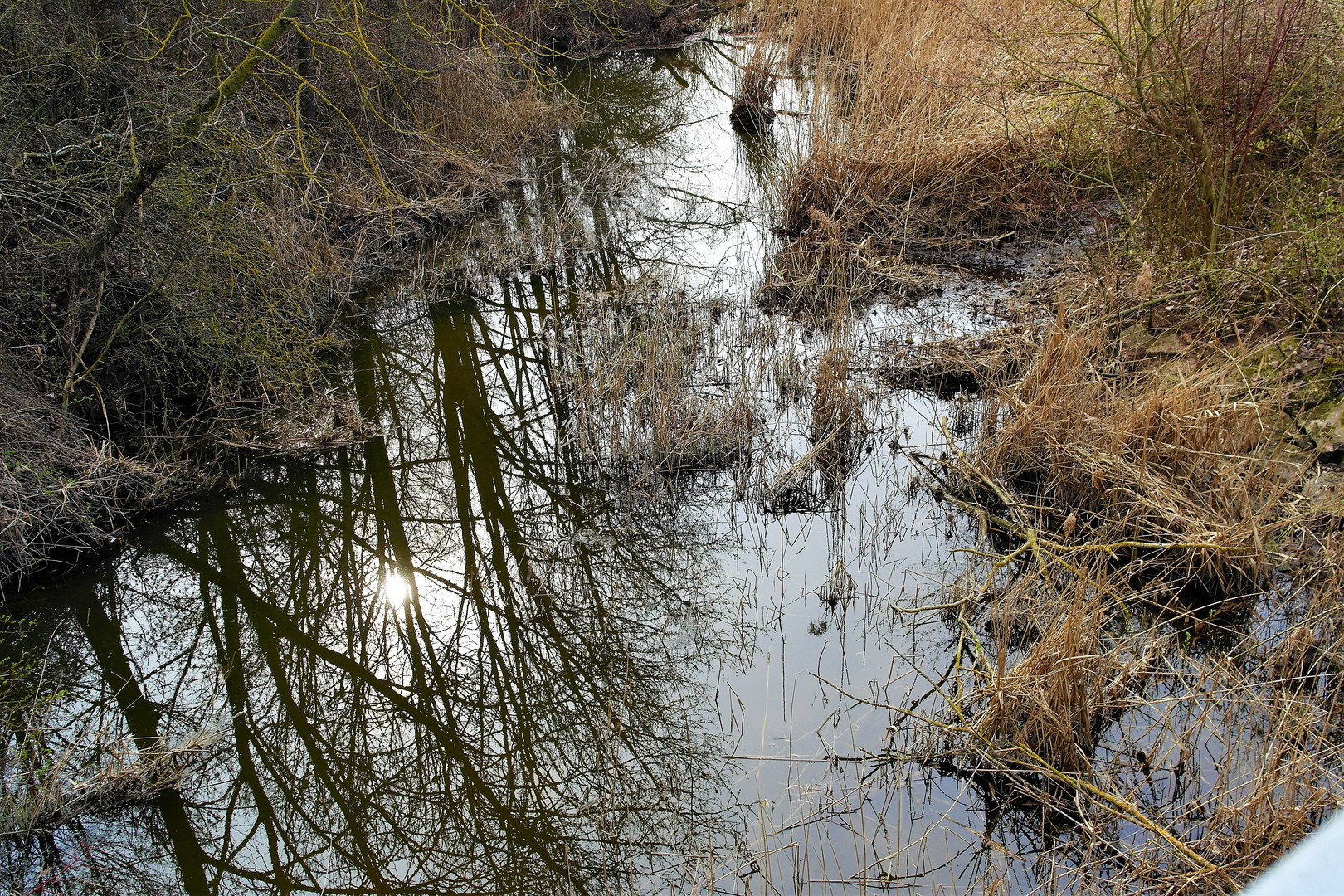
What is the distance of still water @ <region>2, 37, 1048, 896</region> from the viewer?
8.71 ft

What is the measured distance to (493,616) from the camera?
3.65m

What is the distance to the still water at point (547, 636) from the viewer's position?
104 inches

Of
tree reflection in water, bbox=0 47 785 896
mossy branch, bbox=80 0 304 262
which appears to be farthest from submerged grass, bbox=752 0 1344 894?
mossy branch, bbox=80 0 304 262

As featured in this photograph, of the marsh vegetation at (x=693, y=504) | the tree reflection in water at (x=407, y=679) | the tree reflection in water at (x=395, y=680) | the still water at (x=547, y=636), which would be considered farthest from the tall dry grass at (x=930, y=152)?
the tree reflection in water at (x=407, y=679)

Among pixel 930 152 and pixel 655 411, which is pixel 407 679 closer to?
pixel 655 411

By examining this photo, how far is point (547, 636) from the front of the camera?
140 inches

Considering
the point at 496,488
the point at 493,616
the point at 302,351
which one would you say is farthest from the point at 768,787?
the point at 302,351

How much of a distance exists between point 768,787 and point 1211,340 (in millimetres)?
2948

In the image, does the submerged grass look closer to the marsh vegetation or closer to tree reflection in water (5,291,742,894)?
the marsh vegetation

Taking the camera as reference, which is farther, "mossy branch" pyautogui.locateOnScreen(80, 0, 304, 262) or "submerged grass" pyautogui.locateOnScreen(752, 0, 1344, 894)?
"mossy branch" pyautogui.locateOnScreen(80, 0, 304, 262)

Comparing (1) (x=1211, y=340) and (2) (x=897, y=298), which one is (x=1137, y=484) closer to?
(1) (x=1211, y=340)

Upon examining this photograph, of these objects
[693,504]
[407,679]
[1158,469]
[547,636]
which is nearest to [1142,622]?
[1158,469]

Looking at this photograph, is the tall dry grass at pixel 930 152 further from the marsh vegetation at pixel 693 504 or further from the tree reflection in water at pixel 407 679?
the tree reflection in water at pixel 407 679

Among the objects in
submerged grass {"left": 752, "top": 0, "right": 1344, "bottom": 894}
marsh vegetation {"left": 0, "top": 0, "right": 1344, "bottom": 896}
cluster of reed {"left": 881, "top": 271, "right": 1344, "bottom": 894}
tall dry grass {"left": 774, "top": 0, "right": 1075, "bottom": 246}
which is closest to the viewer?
cluster of reed {"left": 881, "top": 271, "right": 1344, "bottom": 894}
